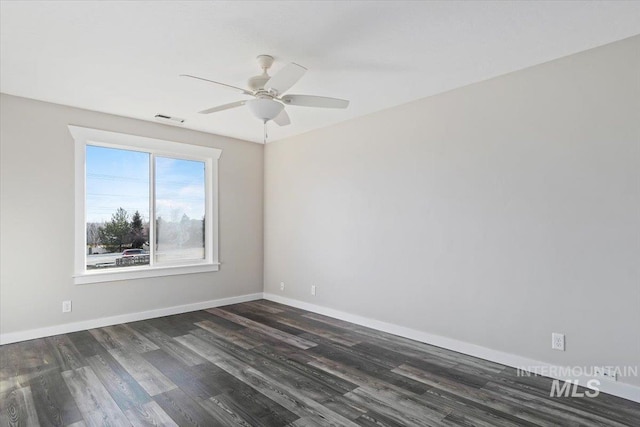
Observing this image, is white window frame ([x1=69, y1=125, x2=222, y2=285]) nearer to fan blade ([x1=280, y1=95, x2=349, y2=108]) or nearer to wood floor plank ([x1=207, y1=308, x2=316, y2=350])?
wood floor plank ([x1=207, y1=308, x2=316, y2=350])

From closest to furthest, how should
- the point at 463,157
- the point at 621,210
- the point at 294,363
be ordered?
the point at 621,210, the point at 294,363, the point at 463,157

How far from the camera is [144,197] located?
190 inches

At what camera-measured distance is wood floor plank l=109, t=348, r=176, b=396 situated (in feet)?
9.07

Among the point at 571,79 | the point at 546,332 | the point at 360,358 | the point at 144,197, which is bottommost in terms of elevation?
the point at 360,358

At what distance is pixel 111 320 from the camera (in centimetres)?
438

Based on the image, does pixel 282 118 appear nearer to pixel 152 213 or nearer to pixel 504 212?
pixel 504 212

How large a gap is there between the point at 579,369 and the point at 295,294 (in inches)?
138

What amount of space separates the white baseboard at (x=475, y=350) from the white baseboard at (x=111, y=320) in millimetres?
1302

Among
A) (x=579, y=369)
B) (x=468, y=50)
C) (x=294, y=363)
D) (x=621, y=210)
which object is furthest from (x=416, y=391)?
(x=468, y=50)

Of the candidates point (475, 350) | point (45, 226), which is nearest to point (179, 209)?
point (45, 226)

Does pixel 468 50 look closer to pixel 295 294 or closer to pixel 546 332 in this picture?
pixel 546 332

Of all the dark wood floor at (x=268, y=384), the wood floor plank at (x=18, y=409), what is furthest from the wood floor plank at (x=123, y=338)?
the wood floor plank at (x=18, y=409)

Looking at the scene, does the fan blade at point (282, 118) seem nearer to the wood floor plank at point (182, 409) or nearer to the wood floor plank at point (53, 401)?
the wood floor plank at point (182, 409)

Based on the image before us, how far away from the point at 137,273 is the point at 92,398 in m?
2.21
